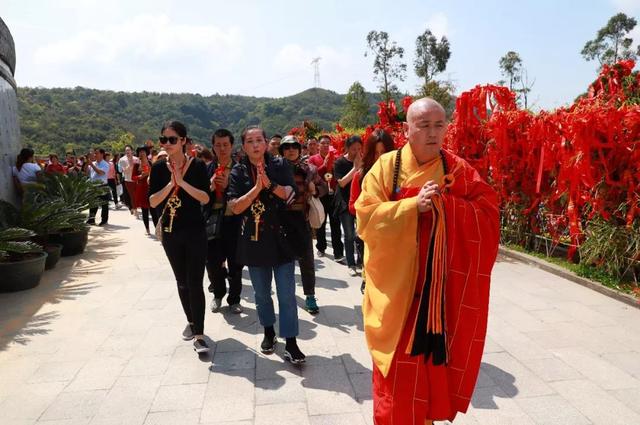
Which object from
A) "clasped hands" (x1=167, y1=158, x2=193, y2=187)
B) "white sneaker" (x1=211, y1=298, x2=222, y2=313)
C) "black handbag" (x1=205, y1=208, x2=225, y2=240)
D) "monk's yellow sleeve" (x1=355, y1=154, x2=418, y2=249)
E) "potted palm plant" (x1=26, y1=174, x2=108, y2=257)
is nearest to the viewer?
"monk's yellow sleeve" (x1=355, y1=154, x2=418, y2=249)

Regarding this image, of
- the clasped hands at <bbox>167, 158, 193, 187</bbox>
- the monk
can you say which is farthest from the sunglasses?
the monk

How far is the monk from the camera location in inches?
79.2

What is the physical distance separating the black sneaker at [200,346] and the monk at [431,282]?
1.76m

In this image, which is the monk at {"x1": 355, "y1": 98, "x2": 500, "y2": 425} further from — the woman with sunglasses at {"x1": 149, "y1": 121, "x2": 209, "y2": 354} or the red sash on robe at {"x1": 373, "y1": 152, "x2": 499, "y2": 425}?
the woman with sunglasses at {"x1": 149, "y1": 121, "x2": 209, "y2": 354}

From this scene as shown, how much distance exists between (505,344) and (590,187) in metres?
2.47

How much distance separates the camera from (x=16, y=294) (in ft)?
17.5

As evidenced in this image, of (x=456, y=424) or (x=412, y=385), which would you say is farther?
(x=456, y=424)

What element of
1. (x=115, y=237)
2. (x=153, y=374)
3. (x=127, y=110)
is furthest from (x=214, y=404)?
(x=127, y=110)

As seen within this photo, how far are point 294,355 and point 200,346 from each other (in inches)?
29.9

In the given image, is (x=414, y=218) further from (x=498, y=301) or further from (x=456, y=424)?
(x=498, y=301)

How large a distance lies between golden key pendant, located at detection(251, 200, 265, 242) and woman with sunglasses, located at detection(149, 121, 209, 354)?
15.7 inches

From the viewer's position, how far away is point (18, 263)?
5.32 metres

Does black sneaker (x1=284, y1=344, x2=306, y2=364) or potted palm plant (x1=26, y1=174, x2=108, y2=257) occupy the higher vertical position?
potted palm plant (x1=26, y1=174, x2=108, y2=257)

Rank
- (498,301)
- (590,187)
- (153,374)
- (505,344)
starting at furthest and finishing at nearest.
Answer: (590,187) → (498,301) → (505,344) → (153,374)
